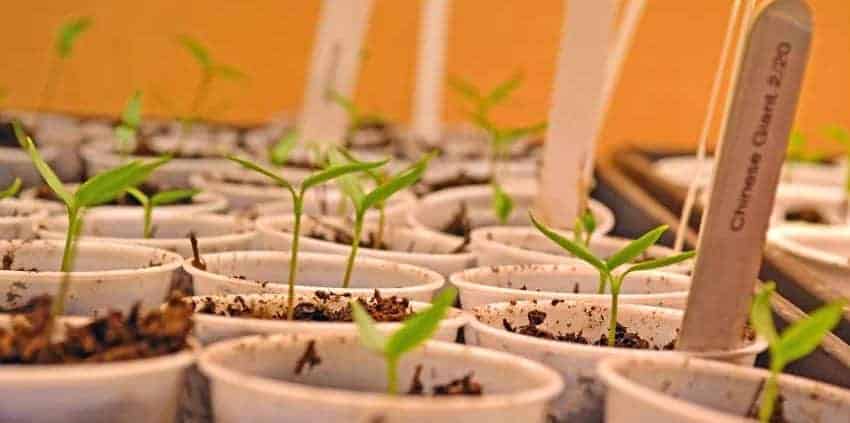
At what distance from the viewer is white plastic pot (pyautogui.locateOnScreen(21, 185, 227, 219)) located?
1.41 metres

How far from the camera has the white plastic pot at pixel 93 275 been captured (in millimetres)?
927

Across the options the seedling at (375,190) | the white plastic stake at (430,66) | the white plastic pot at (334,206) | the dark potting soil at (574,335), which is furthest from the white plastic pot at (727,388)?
the white plastic stake at (430,66)

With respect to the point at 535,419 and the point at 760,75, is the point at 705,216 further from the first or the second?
the point at 535,419

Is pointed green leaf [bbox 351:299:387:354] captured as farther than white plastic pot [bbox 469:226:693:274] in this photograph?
No

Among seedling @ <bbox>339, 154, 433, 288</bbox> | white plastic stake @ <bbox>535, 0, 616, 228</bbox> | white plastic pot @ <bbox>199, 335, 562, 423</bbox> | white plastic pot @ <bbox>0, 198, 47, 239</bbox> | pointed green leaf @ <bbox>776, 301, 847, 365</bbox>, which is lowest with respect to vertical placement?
white plastic pot @ <bbox>199, 335, 562, 423</bbox>

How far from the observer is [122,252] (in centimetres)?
110

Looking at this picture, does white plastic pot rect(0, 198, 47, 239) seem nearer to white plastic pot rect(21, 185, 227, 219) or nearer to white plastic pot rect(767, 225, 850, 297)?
white plastic pot rect(21, 185, 227, 219)

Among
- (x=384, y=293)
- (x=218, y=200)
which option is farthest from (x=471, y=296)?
(x=218, y=200)

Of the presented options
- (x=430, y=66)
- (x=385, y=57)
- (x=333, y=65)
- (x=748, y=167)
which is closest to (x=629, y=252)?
(x=748, y=167)

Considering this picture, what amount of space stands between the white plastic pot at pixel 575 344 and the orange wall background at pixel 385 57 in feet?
6.95

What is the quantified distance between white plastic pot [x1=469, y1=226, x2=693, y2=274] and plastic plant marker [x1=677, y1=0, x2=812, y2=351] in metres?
0.42

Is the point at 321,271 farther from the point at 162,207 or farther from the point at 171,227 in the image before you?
the point at 162,207

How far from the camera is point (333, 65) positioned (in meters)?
1.93

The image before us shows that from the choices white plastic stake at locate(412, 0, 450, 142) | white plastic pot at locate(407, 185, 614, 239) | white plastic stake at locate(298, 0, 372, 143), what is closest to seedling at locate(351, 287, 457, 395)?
white plastic pot at locate(407, 185, 614, 239)
